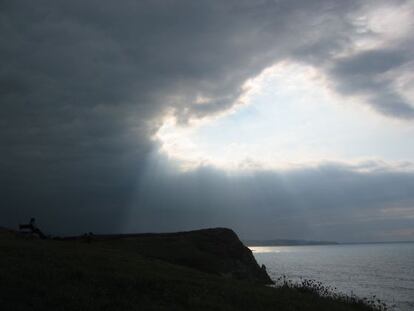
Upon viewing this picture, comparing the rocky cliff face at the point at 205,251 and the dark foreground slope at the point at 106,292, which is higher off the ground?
the rocky cliff face at the point at 205,251

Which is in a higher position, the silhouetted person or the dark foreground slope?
the silhouetted person

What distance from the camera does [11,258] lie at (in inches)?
982

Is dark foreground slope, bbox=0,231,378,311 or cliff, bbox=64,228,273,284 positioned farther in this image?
cliff, bbox=64,228,273,284

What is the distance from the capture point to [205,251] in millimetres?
66750

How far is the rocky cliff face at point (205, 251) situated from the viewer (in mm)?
56944

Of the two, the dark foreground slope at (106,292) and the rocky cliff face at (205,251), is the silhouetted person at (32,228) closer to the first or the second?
the rocky cliff face at (205,251)

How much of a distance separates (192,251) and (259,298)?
136 ft

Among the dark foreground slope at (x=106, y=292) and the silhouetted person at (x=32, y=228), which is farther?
the silhouetted person at (x=32, y=228)

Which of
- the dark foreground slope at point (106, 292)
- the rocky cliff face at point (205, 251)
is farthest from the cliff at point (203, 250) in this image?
the dark foreground slope at point (106, 292)

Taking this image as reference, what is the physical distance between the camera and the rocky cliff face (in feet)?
187

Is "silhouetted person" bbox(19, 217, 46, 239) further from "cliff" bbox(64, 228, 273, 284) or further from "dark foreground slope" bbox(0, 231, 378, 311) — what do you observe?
"dark foreground slope" bbox(0, 231, 378, 311)

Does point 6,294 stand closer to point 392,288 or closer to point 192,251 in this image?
point 192,251

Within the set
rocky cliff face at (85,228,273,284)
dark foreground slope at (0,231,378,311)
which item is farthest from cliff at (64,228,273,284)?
dark foreground slope at (0,231,378,311)

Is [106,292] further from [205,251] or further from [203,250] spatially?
[203,250]
